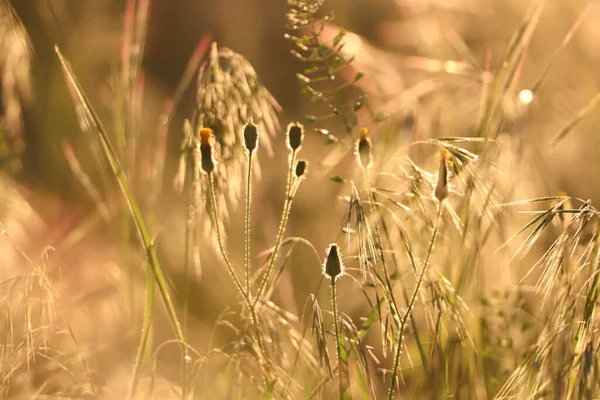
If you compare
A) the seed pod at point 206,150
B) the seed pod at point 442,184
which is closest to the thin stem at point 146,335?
the seed pod at point 206,150

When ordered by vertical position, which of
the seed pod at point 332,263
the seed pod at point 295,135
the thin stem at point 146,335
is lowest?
the thin stem at point 146,335

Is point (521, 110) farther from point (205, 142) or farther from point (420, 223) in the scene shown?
point (205, 142)

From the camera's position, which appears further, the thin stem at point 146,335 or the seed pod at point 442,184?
the thin stem at point 146,335

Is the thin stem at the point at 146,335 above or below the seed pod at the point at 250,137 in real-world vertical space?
below

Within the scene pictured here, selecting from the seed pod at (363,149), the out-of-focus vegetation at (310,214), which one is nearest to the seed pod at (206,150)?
the out-of-focus vegetation at (310,214)

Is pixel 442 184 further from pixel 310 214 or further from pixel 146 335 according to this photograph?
pixel 310 214

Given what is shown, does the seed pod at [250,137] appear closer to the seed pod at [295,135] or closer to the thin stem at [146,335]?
the seed pod at [295,135]

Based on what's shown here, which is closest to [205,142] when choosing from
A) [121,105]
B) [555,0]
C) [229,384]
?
[229,384]

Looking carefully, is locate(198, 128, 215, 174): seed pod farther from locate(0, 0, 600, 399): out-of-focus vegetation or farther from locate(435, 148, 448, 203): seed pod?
locate(435, 148, 448, 203): seed pod

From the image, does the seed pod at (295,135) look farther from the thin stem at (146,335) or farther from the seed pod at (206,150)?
the thin stem at (146,335)
